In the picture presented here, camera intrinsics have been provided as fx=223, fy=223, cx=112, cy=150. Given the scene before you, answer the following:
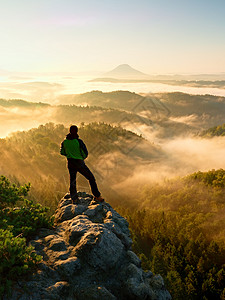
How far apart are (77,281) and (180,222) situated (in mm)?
87214

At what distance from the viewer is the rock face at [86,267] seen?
9836mm

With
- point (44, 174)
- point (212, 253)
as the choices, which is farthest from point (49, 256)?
point (44, 174)

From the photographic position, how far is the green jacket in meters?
13.9

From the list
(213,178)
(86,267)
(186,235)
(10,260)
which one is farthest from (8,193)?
(213,178)

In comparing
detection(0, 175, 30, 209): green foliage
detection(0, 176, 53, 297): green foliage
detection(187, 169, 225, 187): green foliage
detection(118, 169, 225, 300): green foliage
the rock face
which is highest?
detection(0, 175, 30, 209): green foliage

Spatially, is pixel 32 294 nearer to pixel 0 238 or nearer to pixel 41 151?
pixel 0 238

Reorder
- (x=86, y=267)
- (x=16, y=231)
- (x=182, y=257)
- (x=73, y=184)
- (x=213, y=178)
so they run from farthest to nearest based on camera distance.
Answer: (x=213, y=178) → (x=182, y=257) → (x=73, y=184) → (x=16, y=231) → (x=86, y=267)

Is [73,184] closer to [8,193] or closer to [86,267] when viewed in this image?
[8,193]

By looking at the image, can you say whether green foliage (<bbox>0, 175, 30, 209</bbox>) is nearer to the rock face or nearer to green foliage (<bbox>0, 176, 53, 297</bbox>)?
green foliage (<bbox>0, 176, 53, 297</bbox>)

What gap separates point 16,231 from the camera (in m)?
12.0

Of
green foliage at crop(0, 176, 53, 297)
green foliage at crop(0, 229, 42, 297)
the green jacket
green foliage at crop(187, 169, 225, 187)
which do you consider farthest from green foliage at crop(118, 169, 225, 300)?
green foliage at crop(0, 229, 42, 297)

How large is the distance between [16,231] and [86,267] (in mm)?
4217

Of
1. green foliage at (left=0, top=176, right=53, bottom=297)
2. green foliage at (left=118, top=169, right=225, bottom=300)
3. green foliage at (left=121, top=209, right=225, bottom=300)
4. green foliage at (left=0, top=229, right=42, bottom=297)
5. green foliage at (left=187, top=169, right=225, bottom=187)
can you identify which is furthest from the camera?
green foliage at (left=187, top=169, right=225, bottom=187)

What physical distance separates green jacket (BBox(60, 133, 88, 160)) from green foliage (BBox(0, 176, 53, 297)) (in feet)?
12.3
